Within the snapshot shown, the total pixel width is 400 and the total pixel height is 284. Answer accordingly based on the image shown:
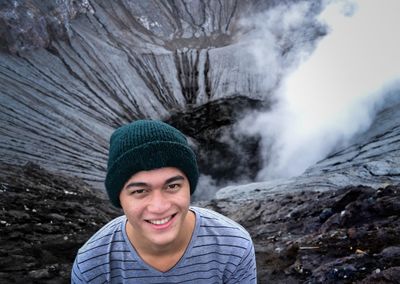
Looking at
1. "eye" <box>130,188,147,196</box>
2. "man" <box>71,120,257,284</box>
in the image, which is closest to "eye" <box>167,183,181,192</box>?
"man" <box>71,120,257,284</box>

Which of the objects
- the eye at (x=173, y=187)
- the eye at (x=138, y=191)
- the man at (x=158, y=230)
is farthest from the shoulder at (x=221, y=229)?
the eye at (x=138, y=191)

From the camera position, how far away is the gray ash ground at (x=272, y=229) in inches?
328

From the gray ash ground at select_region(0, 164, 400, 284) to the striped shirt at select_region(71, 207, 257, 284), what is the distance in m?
4.74

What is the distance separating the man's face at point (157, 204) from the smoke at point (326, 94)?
709 inches

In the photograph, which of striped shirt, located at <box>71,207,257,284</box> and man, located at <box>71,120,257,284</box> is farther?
striped shirt, located at <box>71,207,257,284</box>

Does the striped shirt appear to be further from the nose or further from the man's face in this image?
the nose

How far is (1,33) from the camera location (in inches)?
863

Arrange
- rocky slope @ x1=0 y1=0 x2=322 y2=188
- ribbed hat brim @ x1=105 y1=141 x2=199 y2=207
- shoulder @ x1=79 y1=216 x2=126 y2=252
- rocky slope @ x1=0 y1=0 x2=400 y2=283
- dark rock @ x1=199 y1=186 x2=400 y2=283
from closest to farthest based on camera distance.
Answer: ribbed hat brim @ x1=105 y1=141 x2=199 y2=207 < shoulder @ x1=79 y1=216 x2=126 y2=252 < dark rock @ x1=199 y1=186 x2=400 y2=283 < rocky slope @ x1=0 y1=0 x2=400 y2=283 < rocky slope @ x1=0 y1=0 x2=322 y2=188

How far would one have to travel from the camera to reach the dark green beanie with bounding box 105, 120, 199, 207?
2.88 meters

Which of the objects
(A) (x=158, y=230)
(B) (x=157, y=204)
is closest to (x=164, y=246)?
(A) (x=158, y=230)

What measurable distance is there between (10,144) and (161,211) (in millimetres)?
14764

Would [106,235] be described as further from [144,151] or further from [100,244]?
[144,151]

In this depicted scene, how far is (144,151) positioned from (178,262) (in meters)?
0.78

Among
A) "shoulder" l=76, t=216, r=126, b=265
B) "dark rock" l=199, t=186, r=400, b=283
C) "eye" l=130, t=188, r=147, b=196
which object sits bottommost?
"shoulder" l=76, t=216, r=126, b=265
